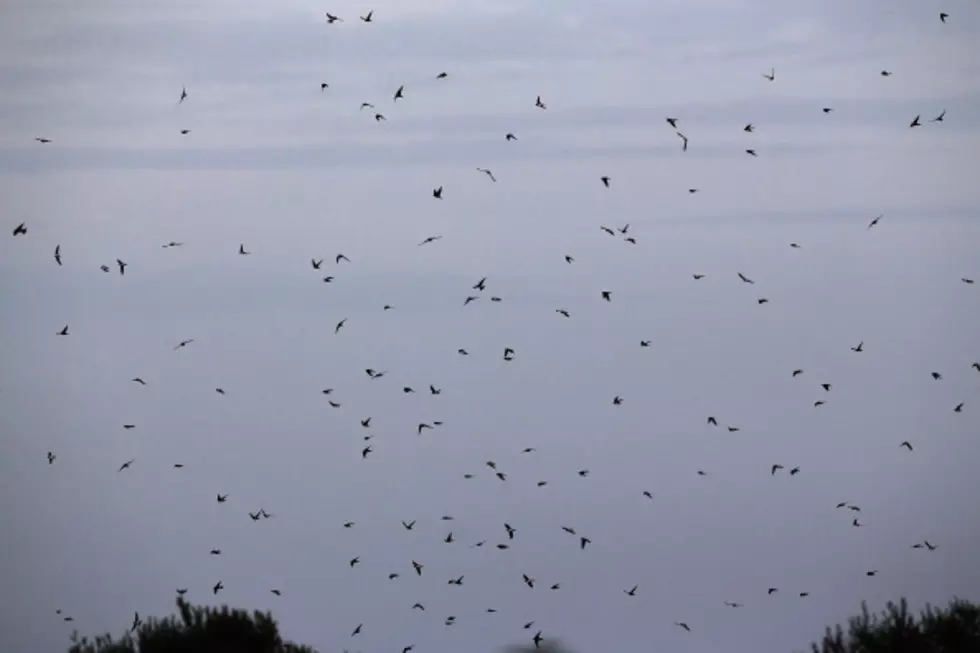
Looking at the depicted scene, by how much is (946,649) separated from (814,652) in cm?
331

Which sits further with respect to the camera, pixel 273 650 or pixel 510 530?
pixel 510 530

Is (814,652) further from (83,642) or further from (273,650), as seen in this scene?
(83,642)

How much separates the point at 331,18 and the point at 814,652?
18.5 meters

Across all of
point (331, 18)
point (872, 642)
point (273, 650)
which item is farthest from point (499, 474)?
point (331, 18)

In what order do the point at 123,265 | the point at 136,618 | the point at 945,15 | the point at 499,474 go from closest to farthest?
the point at 123,265, the point at 945,15, the point at 136,618, the point at 499,474

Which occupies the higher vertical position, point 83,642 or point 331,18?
point 331,18

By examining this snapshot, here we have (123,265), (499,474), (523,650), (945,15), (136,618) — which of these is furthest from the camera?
(499,474)

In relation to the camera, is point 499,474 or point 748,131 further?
point 499,474

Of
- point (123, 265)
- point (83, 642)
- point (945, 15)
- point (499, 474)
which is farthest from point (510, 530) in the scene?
point (945, 15)

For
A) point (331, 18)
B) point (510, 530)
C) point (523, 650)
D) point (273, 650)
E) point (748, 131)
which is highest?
point (331, 18)

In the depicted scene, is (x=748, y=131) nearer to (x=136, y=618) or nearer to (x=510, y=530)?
(x=510, y=530)

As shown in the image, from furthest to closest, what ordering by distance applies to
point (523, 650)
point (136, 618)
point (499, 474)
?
point (499, 474) → point (136, 618) → point (523, 650)

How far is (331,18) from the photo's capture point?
108ft

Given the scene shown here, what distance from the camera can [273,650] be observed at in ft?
122
